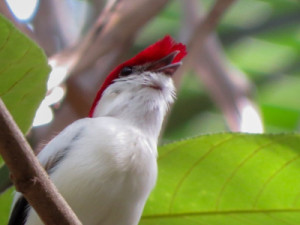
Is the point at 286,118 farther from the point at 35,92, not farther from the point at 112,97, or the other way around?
the point at 35,92

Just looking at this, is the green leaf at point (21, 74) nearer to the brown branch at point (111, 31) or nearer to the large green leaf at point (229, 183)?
the large green leaf at point (229, 183)

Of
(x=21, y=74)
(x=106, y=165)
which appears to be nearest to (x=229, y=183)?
(x=106, y=165)

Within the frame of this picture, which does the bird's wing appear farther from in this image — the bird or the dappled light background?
the dappled light background

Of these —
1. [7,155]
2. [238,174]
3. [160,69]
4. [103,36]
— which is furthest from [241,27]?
[7,155]

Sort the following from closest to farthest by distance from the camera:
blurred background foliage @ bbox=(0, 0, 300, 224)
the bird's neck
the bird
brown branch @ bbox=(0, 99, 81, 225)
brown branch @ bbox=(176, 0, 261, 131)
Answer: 1. brown branch @ bbox=(0, 99, 81, 225)
2. the bird
3. the bird's neck
4. brown branch @ bbox=(176, 0, 261, 131)
5. blurred background foliage @ bbox=(0, 0, 300, 224)

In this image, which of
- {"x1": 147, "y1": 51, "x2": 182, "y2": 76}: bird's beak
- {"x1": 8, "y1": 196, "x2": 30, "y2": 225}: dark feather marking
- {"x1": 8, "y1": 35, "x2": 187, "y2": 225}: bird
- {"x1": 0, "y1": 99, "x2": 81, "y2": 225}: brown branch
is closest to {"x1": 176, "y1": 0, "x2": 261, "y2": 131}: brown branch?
{"x1": 147, "y1": 51, "x2": 182, "y2": 76}: bird's beak

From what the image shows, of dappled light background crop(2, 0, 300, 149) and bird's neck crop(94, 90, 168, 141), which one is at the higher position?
bird's neck crop(94, 90, 168, 141)
